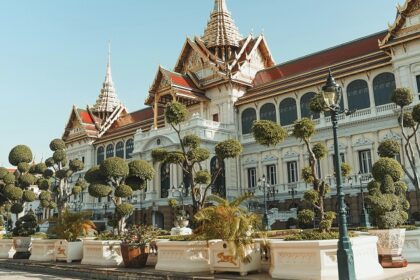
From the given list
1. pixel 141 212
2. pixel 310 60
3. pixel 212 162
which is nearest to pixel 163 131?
pixel 212 162

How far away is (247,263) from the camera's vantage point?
10719 millimetres

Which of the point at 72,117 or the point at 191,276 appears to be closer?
the point at 191,276

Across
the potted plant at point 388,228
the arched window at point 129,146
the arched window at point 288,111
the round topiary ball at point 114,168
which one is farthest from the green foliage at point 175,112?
the arched window at point 129,146

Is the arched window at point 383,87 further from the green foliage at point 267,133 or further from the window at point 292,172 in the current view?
the green foliage at point 267,133

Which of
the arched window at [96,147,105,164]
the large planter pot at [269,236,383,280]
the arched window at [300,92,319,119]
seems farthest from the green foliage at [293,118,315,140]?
the arched window at [96,147,105,164]

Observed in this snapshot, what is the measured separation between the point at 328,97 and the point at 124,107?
49.4 meters


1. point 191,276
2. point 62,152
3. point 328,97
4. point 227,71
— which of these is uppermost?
point 227,71

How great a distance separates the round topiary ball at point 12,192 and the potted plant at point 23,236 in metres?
1.64

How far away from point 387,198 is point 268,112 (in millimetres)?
22548

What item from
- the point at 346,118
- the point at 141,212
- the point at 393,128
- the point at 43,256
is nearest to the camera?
the point at 43,256

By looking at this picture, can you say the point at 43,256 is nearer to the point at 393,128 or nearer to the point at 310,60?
the point at 393,128

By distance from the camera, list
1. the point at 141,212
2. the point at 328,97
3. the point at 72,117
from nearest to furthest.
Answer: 1. the point at 328,97
2. the point at 141,212
3. the point at 72,117

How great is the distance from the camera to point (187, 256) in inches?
466

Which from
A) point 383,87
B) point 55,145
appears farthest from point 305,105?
point 55,145
